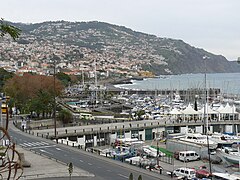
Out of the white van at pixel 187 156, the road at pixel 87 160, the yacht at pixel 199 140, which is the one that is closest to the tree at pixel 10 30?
the road at pixel 87 160

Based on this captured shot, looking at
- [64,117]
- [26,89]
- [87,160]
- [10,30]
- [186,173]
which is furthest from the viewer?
[26,89]

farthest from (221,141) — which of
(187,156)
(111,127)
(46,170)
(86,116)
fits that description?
(86,116)

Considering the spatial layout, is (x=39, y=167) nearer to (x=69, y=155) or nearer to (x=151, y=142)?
(x=69, y=155)

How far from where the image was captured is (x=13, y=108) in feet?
143

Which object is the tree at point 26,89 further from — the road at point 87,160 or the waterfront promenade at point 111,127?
the road at point 87,160

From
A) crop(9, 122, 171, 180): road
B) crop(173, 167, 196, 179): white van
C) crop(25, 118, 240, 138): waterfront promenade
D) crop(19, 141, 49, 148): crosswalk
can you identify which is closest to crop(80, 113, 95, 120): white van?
crop(25, 118, 240, 138): waterfront promenade

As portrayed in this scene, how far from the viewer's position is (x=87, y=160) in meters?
22.5

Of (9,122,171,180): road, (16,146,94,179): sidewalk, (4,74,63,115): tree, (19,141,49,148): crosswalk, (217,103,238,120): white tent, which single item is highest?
(4,74,63,115): tree

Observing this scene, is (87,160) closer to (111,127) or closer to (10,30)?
(111,127)

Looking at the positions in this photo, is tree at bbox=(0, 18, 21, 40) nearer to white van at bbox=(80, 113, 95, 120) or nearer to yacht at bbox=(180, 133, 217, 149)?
yacht at bbox=(180, 133, 217, 149)

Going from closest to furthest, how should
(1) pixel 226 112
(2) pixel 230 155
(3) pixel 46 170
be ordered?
(3) pixel 46 170 < (2) pixel 230 155 < (1) pixel 226 112

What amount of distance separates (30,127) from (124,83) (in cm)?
13350

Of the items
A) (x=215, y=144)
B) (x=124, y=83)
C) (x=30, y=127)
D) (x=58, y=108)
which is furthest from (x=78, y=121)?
(x=124, y=83)

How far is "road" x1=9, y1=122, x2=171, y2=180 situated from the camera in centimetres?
1914
